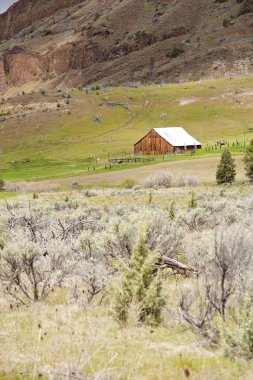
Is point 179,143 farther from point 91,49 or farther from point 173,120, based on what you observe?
point 91,49

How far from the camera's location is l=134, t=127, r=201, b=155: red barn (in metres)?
78.2

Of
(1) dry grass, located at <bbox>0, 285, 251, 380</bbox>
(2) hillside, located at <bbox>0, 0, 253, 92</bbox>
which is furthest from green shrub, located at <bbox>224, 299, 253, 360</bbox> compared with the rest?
(2) hillside, located at <bbox>0, 0, 253, 92</bbox>

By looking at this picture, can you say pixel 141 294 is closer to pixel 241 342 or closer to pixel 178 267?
pixel 241 342

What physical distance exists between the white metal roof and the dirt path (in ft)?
46.0

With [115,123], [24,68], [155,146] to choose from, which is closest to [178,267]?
[155,146]

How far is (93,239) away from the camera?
38.4 feet

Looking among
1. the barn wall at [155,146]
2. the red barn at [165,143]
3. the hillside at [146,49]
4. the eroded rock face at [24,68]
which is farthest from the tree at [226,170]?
the eroded rock face at [24,68]

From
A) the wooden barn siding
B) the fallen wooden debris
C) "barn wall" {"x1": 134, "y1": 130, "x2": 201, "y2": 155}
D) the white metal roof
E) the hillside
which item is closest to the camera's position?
the fallen wooden debris

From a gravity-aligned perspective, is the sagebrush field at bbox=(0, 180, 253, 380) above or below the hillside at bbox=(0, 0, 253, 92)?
below

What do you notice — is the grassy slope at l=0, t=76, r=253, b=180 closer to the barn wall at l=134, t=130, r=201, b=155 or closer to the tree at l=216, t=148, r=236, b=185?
the barn wall at l=134, t=130, r=201, b=155

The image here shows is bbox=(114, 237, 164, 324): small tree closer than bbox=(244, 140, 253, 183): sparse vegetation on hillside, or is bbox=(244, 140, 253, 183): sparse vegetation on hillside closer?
bbox=(114, 237, 164, 324): small tree

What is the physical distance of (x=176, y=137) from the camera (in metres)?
80.4

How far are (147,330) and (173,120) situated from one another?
91.6 metres

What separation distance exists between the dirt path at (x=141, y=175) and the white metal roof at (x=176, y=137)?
46.0ft
